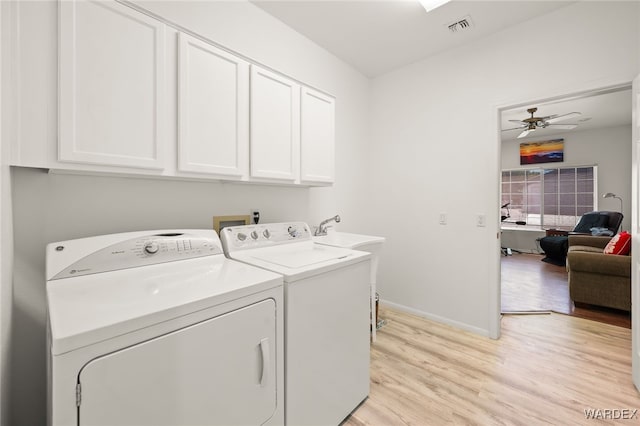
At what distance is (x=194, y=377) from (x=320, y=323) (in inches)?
23.7

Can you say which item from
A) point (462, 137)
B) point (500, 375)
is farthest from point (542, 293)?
point (462, 137)

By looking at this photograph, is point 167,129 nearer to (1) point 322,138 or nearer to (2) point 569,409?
(1) point 322,138

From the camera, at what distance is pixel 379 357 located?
2127 millimetres

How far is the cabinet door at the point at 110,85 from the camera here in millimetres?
1099

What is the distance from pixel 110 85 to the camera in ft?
3.93

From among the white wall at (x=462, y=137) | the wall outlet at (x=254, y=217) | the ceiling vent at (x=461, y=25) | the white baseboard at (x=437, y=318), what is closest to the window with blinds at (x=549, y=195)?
the white wall at (x=462, y=137)

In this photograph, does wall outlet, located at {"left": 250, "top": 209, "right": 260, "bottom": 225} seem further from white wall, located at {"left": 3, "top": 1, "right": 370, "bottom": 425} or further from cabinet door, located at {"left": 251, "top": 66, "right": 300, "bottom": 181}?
cabinet door, located at {"left": 251, "top": 66, "right": 300, "bottom": 181}

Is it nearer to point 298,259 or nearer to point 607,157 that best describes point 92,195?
point 298,259

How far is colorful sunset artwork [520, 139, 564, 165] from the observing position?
5863mm

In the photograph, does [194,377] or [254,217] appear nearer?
[194,377]

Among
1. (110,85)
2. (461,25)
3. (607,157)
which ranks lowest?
(110,85)

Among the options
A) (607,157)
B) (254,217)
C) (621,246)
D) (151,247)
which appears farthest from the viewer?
(607,157)

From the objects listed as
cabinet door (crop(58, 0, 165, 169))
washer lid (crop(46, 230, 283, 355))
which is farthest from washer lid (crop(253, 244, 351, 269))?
cabinet door (crop(58, 0, 165, 169))

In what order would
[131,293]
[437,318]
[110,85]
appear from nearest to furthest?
[131,293] < [110,85] < [437,318]
